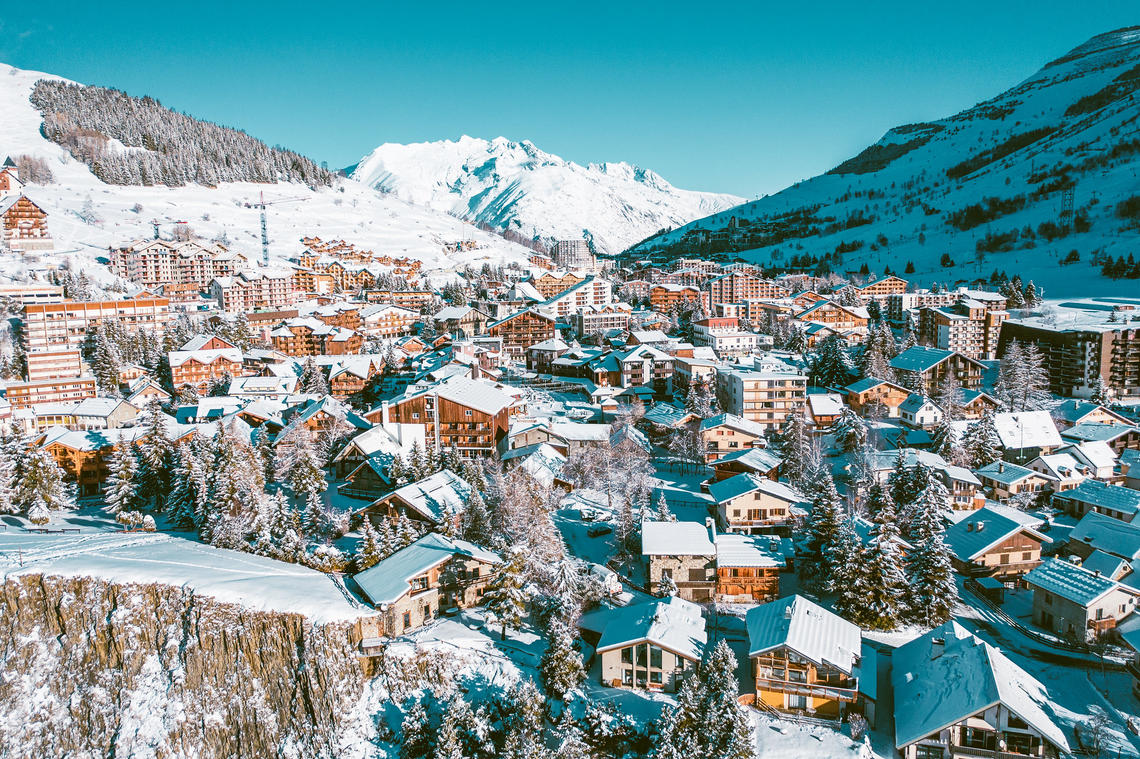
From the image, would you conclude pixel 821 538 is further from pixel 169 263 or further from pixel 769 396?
pixel 169 263

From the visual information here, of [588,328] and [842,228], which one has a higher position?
[842,228]

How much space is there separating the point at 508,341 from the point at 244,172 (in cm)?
9647

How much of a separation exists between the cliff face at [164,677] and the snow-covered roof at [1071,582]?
81.9ft

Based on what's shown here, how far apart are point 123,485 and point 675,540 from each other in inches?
1082

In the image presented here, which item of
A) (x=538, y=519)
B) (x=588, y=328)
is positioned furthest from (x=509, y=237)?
(x=538, y=519)

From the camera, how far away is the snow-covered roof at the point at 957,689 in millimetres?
20000

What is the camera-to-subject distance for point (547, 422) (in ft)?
151

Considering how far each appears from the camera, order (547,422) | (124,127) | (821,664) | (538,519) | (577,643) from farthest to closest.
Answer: (124,127) < (547,422) < (538,519) < (577,643) < (821,664)

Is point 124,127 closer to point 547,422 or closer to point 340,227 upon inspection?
point 340,227

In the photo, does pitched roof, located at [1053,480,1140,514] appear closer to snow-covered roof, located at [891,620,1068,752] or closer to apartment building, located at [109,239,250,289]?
snow-covered roof, located at [891,620,1068,752]

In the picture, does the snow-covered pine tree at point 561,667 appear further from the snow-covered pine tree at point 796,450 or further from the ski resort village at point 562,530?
the snow-covered pine tree at point 796,450

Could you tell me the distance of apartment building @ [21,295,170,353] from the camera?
208 feet

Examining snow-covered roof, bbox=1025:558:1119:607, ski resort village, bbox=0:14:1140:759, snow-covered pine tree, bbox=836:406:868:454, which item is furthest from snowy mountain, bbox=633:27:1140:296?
snow-covered roof, bbox=1025:558:1119:607

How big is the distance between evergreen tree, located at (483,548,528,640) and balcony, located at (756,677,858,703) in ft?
27.1
